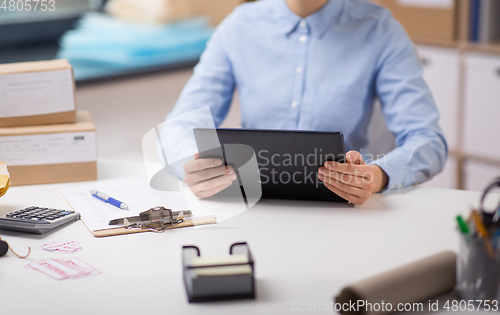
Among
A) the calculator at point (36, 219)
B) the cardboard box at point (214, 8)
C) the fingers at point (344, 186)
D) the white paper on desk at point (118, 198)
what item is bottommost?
the white paper on desk at point (118, 198)

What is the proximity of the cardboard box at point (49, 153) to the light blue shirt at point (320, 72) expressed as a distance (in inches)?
11.3

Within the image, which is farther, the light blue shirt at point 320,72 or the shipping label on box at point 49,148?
the light blue shirt at point 320,72

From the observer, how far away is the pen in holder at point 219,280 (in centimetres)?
77

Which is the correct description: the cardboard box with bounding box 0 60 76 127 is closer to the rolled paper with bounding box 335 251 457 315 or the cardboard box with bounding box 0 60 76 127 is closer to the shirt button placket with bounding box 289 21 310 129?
the shirt button placket with bounding box 289 21 310 129

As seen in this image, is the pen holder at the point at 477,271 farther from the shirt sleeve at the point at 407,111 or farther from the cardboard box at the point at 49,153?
the cardboard box at the point at 49,153

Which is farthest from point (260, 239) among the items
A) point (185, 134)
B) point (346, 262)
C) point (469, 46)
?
point (469, 46)

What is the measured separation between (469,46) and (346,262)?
1.89 meters

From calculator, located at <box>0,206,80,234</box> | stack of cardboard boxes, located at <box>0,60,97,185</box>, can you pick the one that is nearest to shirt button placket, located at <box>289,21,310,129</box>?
stack of cardboard boxes, located at <box>0,60,97,185</box>

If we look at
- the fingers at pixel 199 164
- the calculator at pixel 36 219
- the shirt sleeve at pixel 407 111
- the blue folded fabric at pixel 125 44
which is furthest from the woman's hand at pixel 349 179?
the blue folded fabric at pixel 125 44

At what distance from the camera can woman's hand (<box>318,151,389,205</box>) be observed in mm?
1082

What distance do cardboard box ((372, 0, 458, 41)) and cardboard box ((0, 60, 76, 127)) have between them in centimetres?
185

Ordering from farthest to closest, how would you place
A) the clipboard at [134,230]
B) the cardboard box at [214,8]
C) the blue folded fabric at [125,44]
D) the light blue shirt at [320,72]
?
the cardboard box at [214,8] < the blue folded fabric at [125,44] < the light blue shirt at [320,72] < the clipboard at [134,230]

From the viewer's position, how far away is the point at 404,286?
0.75 m

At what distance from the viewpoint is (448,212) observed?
108cm
